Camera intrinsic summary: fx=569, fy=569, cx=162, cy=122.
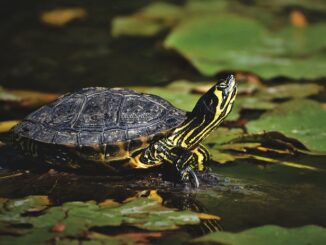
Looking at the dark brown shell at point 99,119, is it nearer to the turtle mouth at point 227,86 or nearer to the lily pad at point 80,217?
the turtle mouth at point 227,86

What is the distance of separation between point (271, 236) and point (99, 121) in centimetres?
113

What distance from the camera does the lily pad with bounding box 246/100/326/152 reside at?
3317 mm

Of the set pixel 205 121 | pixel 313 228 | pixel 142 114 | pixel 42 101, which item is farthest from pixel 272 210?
pixel 42 101

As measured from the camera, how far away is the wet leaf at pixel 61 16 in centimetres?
661

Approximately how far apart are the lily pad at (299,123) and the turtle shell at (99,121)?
2.30 ft

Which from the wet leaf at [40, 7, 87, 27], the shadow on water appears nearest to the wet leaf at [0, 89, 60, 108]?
the shadow on water

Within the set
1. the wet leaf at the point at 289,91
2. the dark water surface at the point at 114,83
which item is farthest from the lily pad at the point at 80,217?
the wet leaf at the point at 289,91

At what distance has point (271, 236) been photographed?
225cm

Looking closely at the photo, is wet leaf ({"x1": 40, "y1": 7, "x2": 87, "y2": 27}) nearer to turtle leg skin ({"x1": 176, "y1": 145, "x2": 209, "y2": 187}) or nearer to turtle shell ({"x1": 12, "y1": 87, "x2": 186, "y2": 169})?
turtle shell ({"x1": 12, "y1": 87, "x2": 186, "y2": 169})

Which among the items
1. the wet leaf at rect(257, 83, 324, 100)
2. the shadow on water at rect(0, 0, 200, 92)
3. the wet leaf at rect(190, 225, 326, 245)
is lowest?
the wet leaf at rect(190, 225, 326, 245)

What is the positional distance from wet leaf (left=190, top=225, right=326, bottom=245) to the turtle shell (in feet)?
2.67

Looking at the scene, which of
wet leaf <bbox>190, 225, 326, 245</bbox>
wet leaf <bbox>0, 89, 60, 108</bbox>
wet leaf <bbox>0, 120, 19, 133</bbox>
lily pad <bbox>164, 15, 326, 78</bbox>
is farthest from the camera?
lily pad <bbox>164, 15, 326, 78</bbox>

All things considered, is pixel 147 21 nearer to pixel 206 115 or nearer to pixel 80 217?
pixel 206 115

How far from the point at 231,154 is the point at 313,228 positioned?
3.45 ft
